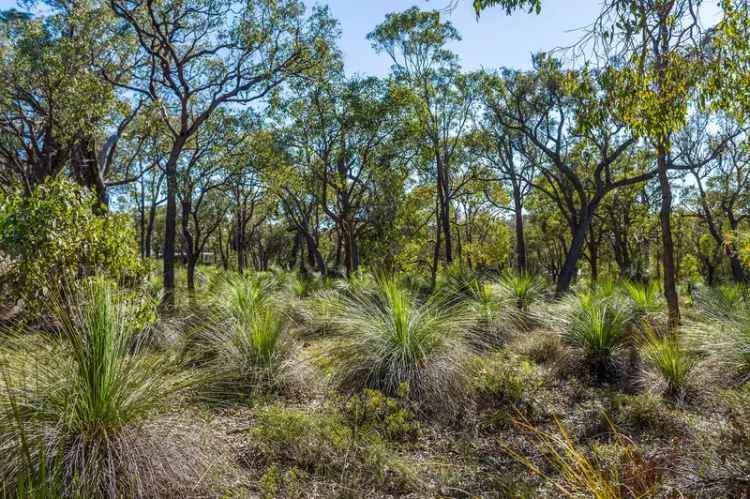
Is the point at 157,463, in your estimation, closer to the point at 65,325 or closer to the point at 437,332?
the point at 65,325

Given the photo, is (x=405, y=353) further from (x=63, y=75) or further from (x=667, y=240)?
(x=63, y=75)

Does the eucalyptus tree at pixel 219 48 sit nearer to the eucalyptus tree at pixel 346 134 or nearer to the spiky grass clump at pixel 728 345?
the eucalyptus tree at pixel 346 134

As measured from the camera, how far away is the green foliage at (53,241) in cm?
462

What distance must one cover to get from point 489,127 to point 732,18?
1458 cm

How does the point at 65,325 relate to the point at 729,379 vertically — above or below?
above

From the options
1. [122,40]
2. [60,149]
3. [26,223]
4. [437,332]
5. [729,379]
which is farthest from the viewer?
[60,149]

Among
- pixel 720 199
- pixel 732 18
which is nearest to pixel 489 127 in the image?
pixel 720 199

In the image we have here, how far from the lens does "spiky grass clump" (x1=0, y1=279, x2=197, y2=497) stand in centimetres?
255

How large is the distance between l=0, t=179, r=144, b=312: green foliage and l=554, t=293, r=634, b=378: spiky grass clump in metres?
6.16

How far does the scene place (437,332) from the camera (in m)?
5.36

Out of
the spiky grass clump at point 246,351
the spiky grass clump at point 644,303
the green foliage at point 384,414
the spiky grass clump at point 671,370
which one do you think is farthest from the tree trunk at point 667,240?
the spiky grass clump at point 246,351

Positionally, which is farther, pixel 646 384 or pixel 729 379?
pixel 646 384

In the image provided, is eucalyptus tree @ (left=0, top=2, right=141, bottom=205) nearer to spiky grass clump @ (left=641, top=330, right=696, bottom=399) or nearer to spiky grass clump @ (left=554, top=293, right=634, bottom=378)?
spiky grass clump @ (left=554, top=293, right=634, bottom=378)

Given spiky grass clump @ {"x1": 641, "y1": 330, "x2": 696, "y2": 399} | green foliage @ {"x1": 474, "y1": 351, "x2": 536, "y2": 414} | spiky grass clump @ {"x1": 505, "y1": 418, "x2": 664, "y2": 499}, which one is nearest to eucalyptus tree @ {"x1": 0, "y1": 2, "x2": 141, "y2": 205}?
green foliage @ {"x1": 474, "y1": 351, "x2": 536, "y2": 414}
